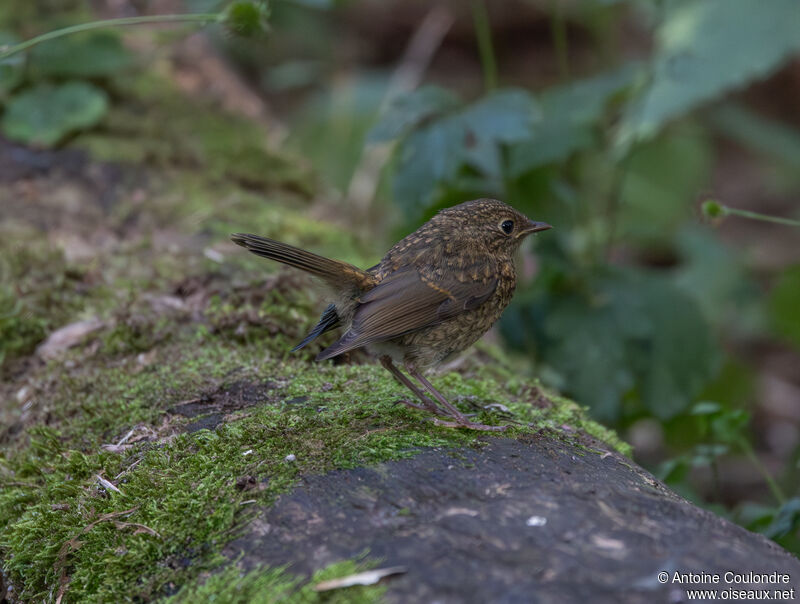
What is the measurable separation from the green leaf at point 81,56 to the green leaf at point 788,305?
181 inches

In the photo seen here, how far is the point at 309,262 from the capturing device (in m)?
3.06

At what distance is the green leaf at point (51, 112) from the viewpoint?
494 centimetres

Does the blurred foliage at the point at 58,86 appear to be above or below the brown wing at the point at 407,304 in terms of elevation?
above

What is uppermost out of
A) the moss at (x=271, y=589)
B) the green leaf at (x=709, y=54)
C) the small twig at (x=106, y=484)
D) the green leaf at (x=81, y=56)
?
the green leaf at (x=709, y=54)

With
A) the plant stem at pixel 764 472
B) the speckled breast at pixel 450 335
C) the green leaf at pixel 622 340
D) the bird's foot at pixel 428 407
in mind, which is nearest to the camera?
the bird's foot at pixel 428 407

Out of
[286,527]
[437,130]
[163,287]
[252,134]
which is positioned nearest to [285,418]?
[286,527]

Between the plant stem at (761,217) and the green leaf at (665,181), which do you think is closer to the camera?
the plant stem at (761,217)

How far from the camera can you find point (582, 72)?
11250 mm

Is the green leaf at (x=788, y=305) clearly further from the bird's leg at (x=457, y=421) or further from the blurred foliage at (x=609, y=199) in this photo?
the bird's leg at (x=457, y=421)

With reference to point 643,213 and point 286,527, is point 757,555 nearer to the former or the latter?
point 286,527

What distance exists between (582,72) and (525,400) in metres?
8.73

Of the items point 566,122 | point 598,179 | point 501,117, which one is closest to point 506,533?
point 501,117

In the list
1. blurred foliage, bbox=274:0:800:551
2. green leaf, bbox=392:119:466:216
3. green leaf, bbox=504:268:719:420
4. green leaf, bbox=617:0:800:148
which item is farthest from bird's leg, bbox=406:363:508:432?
green leaf, bbox=617:0:800:148

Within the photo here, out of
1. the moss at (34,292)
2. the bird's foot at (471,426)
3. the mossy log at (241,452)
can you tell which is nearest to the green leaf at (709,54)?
the mossy log at (241,452)
